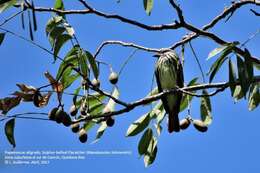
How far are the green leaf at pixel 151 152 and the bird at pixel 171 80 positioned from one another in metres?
0.11

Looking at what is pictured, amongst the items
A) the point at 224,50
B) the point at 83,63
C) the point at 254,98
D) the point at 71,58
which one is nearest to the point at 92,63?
the point at 83,63

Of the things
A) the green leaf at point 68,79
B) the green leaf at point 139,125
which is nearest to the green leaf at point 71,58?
the green leaf at point 68,79

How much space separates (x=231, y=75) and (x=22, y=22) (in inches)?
36.0

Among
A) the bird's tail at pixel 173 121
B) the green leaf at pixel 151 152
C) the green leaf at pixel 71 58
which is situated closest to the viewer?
the green leaf at pixel 71 58

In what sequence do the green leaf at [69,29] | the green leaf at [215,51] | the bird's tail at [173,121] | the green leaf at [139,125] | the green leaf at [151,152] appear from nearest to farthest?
the green leaf at [215,51], the green leaf at [69,29], the green leaf at [139,125], the green leaf at [151,152], the bird's tail at [173,121]

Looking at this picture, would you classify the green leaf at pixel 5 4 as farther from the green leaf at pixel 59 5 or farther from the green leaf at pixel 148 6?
the green leaf at pixel 148 6

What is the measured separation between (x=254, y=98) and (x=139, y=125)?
23.4 inches

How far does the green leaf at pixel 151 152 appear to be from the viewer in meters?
3.88

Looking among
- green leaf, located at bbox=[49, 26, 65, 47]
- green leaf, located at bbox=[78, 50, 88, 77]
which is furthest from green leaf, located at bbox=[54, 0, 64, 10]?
green leaf, located at bbox=[78, 50, 88, 77]

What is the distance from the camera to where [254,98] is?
382 cm

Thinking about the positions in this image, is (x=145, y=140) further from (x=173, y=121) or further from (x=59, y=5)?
(x=59, y=5)

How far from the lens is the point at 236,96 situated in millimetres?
3867

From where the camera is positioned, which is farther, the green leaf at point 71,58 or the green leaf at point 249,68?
the green leaf at point 71,58

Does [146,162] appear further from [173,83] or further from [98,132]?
[173,83]
